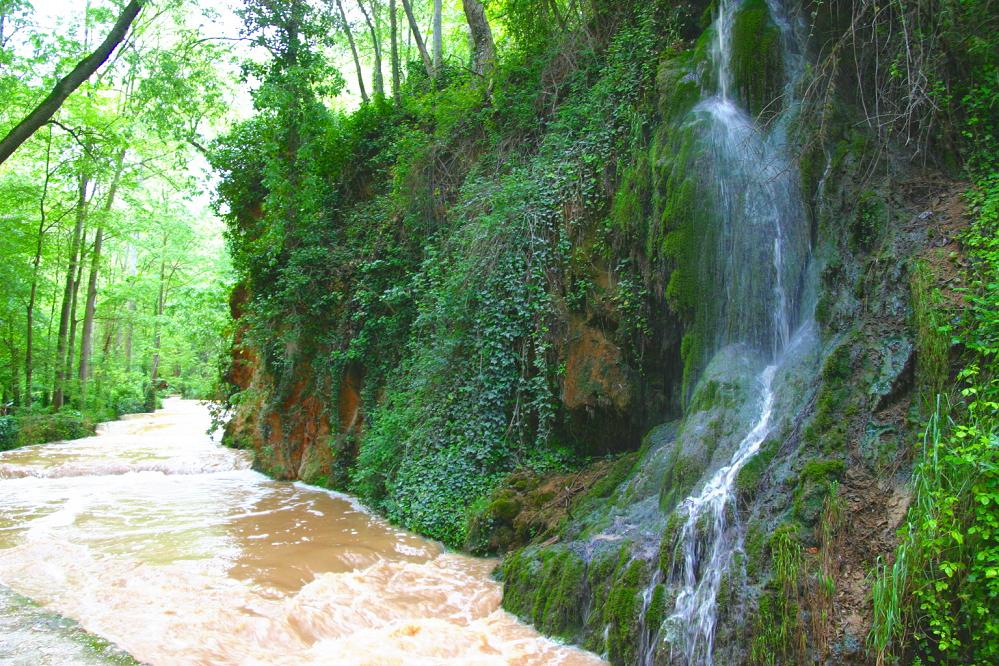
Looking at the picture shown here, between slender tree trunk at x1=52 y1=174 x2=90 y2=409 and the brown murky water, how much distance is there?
454 inches

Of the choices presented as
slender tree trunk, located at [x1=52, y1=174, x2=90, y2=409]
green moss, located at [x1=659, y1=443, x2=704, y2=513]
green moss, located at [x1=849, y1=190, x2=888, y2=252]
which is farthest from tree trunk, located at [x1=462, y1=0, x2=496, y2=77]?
slender tree trunk, located at [x1=52, y1=174, x2=90, y2=409]

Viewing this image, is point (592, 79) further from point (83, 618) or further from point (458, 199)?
point (83, 618)

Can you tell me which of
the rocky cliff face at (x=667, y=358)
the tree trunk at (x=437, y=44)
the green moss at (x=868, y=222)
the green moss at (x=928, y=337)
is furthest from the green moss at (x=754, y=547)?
the tree trunk at (x=437, y=44)

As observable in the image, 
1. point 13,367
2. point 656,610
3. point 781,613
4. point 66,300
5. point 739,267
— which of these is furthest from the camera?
point 66,300

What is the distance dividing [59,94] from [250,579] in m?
6.93

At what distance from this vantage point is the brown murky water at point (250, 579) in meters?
5.67

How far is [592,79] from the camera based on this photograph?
11.3 meters

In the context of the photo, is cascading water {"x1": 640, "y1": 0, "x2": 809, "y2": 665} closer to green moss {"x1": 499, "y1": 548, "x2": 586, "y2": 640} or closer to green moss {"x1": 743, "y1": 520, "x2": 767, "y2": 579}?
green moss {"x1": 743, "y1": 520, "x2": 767, "y2": 579}

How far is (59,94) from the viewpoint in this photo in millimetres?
9156

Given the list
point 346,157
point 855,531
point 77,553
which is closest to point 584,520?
point 855,531

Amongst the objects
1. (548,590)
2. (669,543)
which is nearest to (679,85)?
(669,543)

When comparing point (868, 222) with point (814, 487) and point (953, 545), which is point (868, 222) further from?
point (953, 545)

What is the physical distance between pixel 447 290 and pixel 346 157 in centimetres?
655

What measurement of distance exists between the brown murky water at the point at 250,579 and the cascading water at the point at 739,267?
3.89 feet
